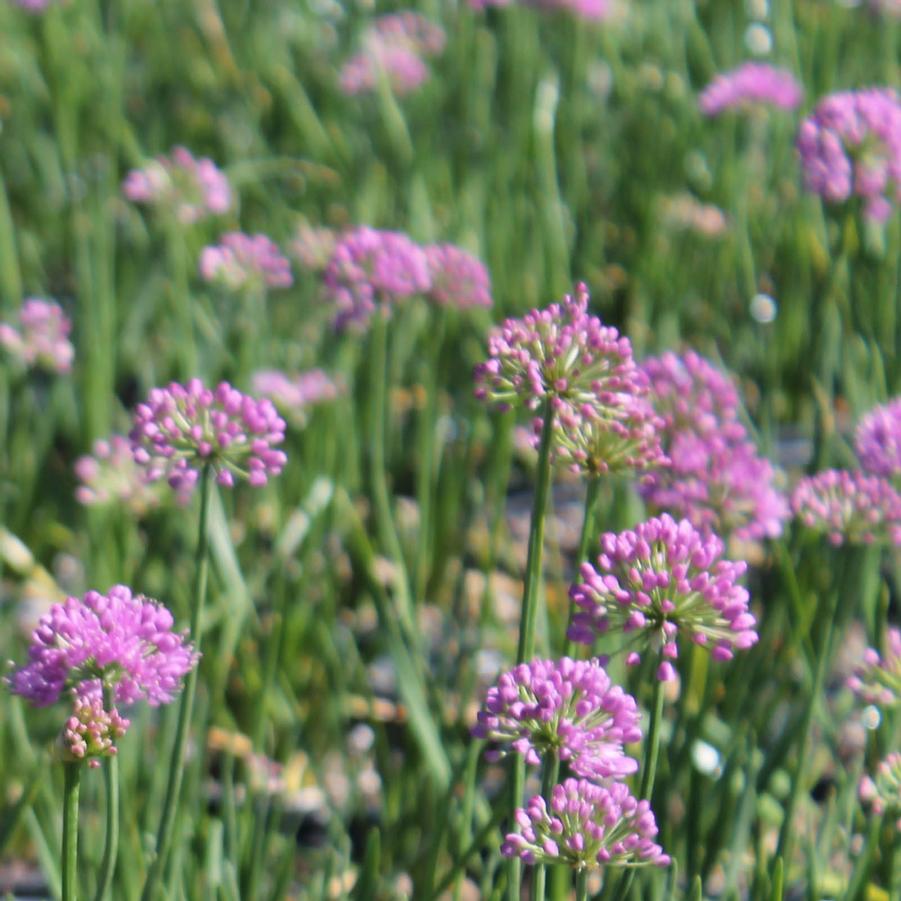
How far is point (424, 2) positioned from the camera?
3.57 metres

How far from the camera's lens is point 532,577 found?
1.01 meters

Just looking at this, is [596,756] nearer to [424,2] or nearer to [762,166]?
[762,166]

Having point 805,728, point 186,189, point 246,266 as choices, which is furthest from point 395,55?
point 805,728

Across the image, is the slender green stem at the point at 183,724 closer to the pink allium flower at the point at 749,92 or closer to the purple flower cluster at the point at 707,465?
the purple flower cluster at the point at 707,465

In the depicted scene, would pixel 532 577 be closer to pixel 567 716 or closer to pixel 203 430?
pixel 567 716

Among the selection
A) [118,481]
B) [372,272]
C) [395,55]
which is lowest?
[118,481]

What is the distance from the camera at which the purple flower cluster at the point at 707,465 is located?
4.33 ft

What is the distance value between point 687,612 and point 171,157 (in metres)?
2.48

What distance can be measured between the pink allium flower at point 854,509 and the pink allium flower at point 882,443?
0.02 meters

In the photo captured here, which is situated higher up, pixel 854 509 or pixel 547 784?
pixel 854 509

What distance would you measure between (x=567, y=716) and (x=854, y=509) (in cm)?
50

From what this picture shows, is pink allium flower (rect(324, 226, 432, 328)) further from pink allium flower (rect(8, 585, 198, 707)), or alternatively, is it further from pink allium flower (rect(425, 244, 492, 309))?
pink allium flower (rect(8, 585, 198, 707))

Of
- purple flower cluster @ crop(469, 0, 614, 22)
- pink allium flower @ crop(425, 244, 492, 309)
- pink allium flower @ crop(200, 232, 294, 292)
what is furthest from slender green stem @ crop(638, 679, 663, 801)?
purple flower cluster @ crop(469, 0, 614, 22)

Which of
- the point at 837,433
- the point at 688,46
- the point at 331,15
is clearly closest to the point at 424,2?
the point at 331,15
